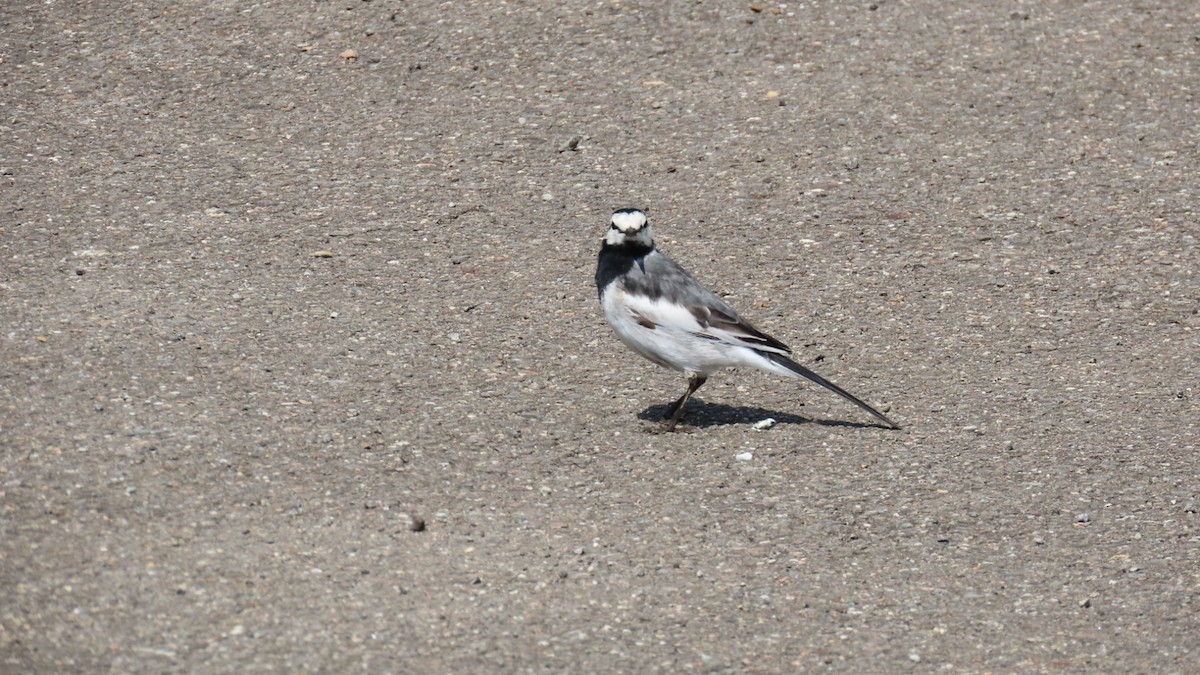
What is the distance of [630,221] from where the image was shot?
7016mm

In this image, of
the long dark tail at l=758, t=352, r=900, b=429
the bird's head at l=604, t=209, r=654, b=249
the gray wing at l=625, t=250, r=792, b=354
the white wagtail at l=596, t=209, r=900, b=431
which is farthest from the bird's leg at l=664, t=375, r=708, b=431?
the bird's head at l=604, t=209, r=654, b=249

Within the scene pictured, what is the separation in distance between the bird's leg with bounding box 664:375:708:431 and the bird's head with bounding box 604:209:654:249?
0.74 metres

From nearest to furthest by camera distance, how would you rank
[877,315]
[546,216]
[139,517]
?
[139,517] < [877,315] < [546,216]

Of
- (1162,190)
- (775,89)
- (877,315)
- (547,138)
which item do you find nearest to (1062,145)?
(1162,190)

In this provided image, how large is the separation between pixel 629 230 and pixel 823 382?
4.08 ft

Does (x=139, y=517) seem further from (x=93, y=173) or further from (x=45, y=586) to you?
(x=93, y=173)

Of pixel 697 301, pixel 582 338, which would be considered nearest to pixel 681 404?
pixel 697 301

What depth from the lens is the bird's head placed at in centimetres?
702

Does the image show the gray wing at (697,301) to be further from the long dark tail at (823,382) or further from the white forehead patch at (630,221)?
the white forehead patch at (630,221)

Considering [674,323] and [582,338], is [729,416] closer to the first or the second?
[674,323]

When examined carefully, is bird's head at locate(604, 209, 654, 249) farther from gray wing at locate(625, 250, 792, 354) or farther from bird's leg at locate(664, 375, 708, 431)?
bird's leg at locate(664, 375, 708, 431)

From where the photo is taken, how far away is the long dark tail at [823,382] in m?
6.73

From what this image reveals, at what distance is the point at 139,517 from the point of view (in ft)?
18.4

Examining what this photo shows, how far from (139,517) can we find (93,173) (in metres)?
4.20
